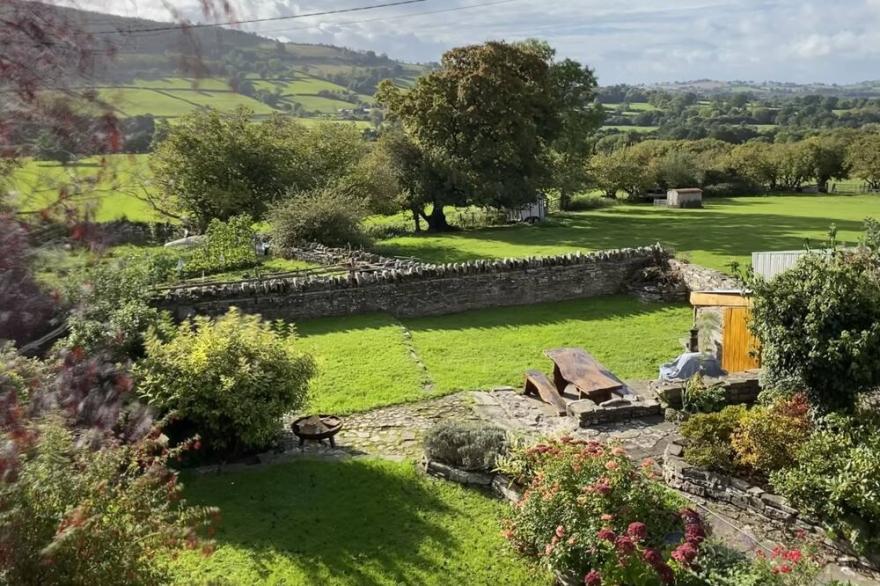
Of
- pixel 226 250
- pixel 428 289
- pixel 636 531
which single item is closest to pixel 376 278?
pixel 428 289

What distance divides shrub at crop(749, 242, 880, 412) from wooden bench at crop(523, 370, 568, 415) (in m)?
3.39

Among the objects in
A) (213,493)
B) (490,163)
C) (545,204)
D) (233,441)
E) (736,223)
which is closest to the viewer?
(213,493)

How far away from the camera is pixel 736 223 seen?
37.7 metres

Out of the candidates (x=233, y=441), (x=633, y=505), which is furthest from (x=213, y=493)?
(x=633, y=505)

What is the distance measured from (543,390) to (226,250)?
16.3 metres

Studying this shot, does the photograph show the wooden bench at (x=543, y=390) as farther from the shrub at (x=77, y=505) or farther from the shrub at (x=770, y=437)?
the shrub at (x=77, y=505)

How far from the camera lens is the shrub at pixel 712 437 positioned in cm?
891

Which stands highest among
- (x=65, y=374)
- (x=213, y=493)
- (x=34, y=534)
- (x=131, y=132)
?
(x=131, y=132)

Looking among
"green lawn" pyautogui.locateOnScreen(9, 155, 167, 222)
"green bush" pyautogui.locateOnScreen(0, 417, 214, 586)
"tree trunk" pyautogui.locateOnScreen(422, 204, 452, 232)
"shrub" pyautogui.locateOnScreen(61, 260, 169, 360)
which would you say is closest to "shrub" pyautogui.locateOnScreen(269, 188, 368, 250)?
"tree trunk" pyautogui.locateOnScreen(422, 204, 452, 232)

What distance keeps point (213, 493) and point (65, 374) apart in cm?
551

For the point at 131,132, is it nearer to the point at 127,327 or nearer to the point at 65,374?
the point at 65,374

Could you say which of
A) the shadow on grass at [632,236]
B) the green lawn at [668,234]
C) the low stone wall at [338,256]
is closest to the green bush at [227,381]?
the low stone wall at [338,256]

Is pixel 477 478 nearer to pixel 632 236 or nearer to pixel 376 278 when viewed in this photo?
pixel 376 278

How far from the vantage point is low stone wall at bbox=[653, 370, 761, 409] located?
11219 mm
